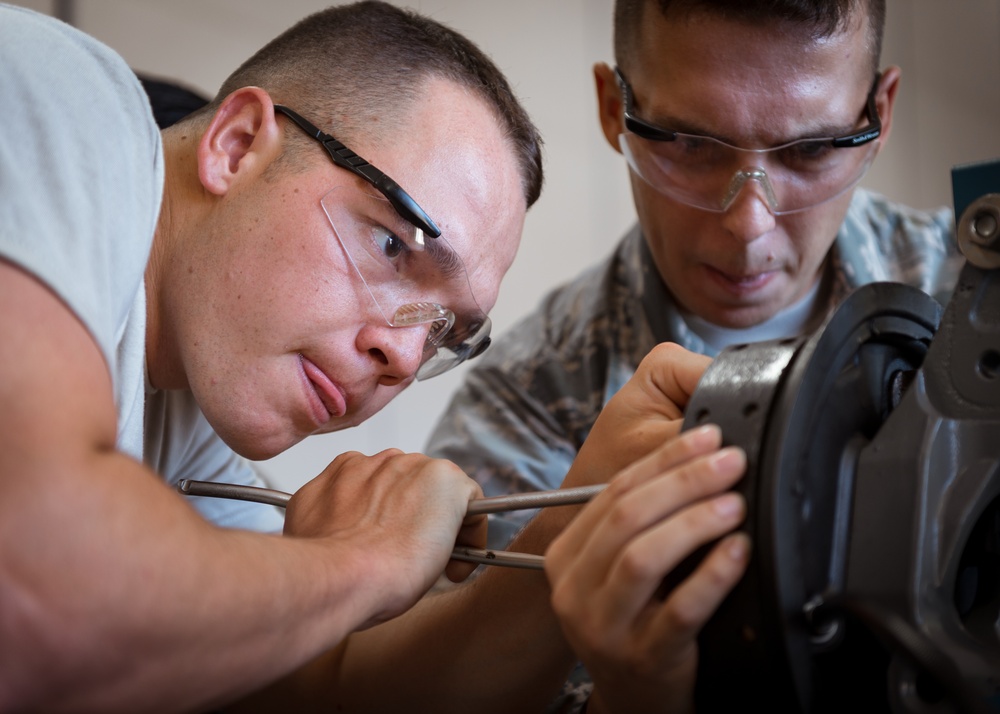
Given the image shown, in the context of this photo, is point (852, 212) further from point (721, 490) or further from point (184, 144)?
point (721, 490)

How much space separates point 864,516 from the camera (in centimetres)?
69

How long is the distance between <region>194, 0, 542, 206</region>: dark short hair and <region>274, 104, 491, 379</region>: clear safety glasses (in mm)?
59

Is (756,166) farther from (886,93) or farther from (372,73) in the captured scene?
(372,73)

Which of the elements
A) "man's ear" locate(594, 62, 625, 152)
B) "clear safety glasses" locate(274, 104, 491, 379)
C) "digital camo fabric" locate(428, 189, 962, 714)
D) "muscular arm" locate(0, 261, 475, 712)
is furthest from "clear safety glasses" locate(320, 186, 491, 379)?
"man's ear" locate(594, 62, 625, 152)

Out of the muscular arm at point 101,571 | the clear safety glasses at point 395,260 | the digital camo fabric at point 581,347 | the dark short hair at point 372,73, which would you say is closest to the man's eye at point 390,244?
the clear safety glasses at point 395,260

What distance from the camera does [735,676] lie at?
65 cm

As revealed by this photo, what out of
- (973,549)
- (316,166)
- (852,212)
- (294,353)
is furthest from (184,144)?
(852,212)

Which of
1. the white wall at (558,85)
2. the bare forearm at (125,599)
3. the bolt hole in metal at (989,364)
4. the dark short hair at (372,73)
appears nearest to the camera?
the bare forearm at (125,599)

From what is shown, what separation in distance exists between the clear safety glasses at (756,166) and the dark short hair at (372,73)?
0.90 ft

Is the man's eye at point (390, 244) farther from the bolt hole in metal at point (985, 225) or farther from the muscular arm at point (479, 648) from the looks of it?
the bolt hole in metal at point (985, 225)

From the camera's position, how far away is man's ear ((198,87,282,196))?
3.65 ft

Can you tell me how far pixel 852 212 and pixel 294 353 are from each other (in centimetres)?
143

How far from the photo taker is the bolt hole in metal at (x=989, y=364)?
0.70 meters

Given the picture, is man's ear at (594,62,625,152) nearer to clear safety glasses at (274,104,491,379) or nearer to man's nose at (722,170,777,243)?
man's nose at (722,170,777,243)
